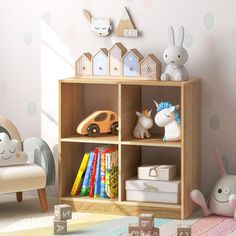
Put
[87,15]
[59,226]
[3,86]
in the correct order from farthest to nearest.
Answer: [3,86], [87,15], [59,226]

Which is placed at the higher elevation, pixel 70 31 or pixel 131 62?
pixel 70 31

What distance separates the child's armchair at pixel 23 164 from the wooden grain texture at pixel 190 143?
0.74 metres

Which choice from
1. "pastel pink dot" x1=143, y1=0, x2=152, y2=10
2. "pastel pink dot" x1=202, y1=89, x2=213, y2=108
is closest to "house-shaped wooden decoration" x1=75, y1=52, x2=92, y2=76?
"pastel pink dot" x1=143, y1=0, x2=152, y2=10

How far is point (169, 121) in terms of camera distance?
13.1 feet

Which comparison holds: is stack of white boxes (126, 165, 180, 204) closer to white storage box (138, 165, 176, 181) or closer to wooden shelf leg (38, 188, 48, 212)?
white storage box (138, 165, 176, 181)

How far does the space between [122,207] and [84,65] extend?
81 centimetres

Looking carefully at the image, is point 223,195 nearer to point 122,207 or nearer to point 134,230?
point 122,207

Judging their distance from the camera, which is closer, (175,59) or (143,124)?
(175,59)

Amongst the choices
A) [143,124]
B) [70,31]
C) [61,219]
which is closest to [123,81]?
[143,124]

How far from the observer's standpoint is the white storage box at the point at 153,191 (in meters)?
3.97

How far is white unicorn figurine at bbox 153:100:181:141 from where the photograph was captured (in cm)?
398

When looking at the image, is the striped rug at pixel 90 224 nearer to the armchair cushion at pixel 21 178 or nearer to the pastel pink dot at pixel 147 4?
the armchair cushion at pixel 21 178

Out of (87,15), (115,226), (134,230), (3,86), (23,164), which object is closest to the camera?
(134,230)

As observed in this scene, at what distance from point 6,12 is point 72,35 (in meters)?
0.45
